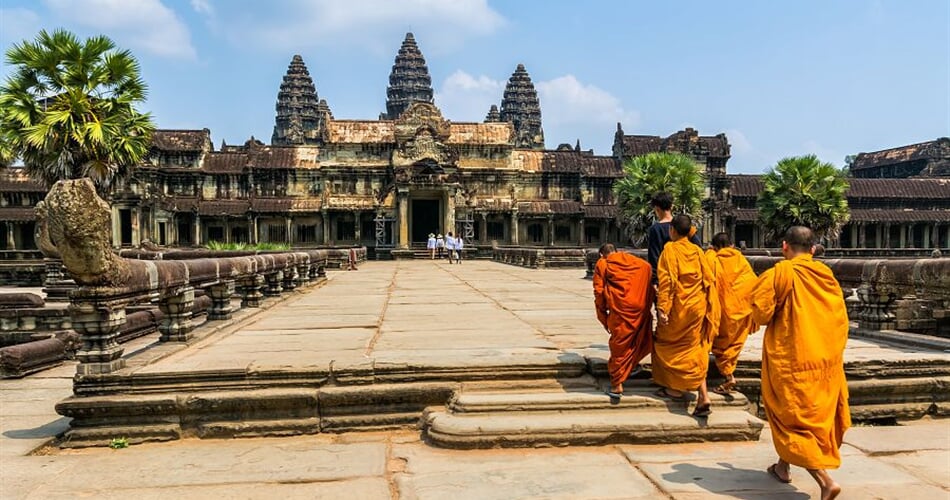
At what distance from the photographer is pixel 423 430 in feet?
14.9

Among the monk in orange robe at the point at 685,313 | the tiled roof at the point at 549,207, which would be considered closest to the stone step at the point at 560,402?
the monk in orange robe at the point at 685,313

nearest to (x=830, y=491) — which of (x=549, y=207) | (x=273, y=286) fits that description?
(x=273, y=286)

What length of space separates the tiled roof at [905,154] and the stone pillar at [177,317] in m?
60.7

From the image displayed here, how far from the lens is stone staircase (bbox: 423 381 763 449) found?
166 inches

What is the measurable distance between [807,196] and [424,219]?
22802mm

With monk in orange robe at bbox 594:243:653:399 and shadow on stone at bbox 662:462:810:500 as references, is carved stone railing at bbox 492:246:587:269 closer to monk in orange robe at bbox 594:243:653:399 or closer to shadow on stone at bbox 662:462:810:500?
monk in orange robe at bbox 594:243:653:399

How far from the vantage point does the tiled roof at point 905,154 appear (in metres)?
52.0

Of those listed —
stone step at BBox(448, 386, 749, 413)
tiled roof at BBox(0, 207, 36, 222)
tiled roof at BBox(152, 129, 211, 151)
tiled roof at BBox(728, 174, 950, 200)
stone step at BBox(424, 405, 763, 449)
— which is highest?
tiled roof at BBox(152, 129, 211, 151)

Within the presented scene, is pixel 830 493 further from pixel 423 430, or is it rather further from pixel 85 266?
pixel 85 266

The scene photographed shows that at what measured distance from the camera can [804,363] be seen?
3471 millimetres

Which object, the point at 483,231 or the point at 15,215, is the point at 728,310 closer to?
the point at 483,231

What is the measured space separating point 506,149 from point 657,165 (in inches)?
576

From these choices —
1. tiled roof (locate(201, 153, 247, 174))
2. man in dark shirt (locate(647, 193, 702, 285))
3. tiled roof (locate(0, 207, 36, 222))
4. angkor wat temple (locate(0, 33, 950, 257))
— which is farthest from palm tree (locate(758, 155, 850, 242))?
tiled roof (locate(0, 207, 36, 222))

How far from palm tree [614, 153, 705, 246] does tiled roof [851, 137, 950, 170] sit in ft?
114
